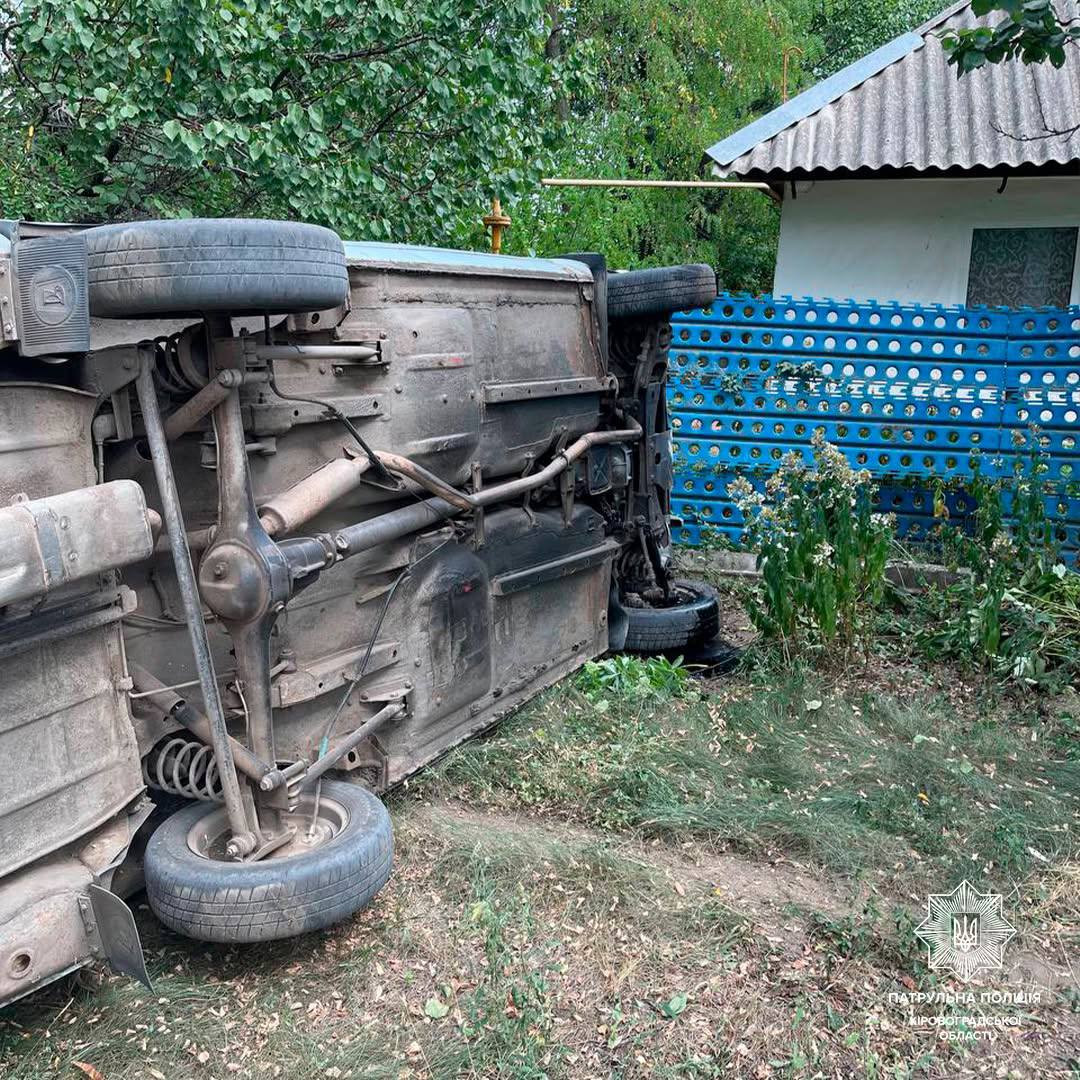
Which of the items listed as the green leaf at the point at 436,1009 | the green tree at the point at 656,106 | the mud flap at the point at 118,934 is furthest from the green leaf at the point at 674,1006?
the green tree at the point at 656,106

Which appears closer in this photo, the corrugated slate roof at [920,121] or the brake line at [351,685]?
the brake line at [351,685]

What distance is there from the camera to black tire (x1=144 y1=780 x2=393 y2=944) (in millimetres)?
2967

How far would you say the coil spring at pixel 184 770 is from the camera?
329 cm

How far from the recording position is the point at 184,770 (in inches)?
133

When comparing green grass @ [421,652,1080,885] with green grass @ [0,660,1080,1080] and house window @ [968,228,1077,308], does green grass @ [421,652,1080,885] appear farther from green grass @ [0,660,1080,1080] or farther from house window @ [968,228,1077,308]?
house window @ [968,228,1077,308]

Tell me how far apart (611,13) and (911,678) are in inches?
482

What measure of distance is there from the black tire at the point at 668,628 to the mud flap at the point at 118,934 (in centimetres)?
351

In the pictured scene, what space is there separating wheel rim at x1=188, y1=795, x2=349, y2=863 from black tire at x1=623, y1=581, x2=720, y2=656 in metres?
2.71

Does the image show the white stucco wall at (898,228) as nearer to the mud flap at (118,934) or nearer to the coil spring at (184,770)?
the coil spring at (184,770)

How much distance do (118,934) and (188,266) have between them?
66.0 inches

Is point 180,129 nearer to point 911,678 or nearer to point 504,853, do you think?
point 504,853

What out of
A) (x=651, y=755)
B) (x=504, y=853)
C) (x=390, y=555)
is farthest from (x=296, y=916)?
(x=651, y=755)

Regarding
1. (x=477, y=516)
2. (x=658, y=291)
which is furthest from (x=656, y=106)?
(x=477, y=516)

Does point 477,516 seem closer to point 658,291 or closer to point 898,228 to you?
point 658,291
